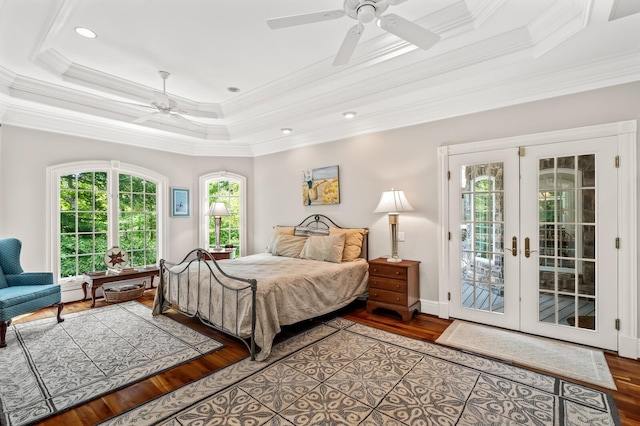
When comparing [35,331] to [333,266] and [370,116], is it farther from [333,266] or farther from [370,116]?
[370,116]

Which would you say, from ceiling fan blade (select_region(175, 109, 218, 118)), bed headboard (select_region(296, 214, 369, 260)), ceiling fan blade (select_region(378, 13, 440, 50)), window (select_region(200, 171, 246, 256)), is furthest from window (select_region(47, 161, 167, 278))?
ceiling fan blade (select_region(378, 13, 440, 50))

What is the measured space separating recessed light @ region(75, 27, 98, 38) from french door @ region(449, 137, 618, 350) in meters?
3.98

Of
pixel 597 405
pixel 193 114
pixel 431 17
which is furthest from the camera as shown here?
pixel 193 114

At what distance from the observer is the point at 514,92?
3494mm

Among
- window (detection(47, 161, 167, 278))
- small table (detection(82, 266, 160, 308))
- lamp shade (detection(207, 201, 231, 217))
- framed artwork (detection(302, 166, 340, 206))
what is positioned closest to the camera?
small table (detection(82, 266, 160, 308))

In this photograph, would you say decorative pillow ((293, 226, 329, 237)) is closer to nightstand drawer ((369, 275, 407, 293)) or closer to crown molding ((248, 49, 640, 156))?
nightstand drawer ((369, 275, 407, 293))

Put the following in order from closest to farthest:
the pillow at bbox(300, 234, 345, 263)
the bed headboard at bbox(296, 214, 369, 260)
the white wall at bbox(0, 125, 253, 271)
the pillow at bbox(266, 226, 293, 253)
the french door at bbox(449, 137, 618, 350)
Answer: the french door at bbox(449, 137, 618, 350) → the white wall at bbox(0, 125, 253, 271) → the pillow at bbox(300, 234, 345, 263) → the bed headboard at bbox(296, 214, 369, 260) → the pillow at bbox(266, 226, 293, 253)

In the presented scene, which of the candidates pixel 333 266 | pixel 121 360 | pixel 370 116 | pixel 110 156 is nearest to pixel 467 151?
pixel 370 116

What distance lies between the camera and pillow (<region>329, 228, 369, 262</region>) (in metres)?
4.54

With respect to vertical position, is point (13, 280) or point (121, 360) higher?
point (13, 280)

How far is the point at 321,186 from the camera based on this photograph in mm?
5309

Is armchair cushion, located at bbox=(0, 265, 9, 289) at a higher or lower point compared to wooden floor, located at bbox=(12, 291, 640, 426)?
higher

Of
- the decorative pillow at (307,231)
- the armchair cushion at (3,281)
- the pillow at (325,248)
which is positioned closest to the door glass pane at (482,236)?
the pillow at (325,248)

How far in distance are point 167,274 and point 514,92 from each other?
4633 mm
